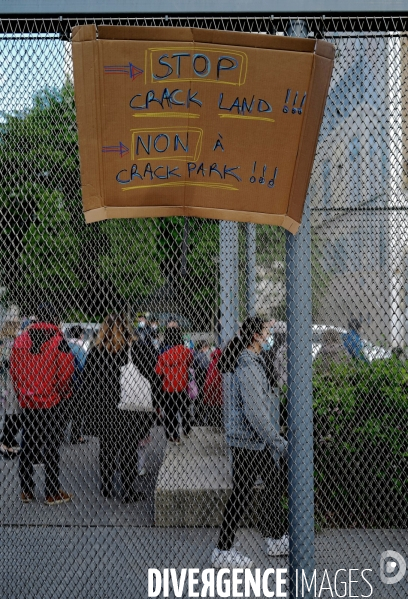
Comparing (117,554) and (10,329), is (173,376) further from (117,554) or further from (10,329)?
(10,329)

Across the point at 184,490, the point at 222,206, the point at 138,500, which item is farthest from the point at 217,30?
the point at 138,500

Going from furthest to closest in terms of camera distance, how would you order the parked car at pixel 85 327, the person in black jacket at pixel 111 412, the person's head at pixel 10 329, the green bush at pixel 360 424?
the green bush at pixel 360 424
the person in black jacket at pixel 111 412
the parked car at pixel 85 327
the person's head at pixel 10 329

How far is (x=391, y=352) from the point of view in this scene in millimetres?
4316

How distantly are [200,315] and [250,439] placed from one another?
1115mm

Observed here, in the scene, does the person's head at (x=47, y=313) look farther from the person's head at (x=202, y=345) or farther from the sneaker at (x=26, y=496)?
the sneaker at (x=26, y=496)

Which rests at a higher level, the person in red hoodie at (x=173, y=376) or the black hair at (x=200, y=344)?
the black hair at (x=200, y=344)

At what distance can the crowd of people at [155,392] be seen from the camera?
4223 millimetres

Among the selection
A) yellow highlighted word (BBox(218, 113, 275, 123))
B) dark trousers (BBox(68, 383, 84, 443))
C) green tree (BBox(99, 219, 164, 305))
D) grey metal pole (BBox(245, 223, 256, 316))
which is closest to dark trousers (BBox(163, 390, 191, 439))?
dark trousers (BBox(68, 383, 84, 443))

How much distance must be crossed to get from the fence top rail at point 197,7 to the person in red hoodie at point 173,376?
1.79 m

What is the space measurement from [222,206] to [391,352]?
1693mm

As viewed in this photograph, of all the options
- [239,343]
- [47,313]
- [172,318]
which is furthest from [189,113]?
[239,343]

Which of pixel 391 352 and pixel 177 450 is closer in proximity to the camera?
pixel 391 352

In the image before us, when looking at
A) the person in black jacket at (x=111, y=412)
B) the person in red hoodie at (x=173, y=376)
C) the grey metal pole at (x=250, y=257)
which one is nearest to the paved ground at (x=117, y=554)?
the person in black jacket at (x=111, y=412)

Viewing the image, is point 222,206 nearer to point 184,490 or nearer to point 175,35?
point 175,35
